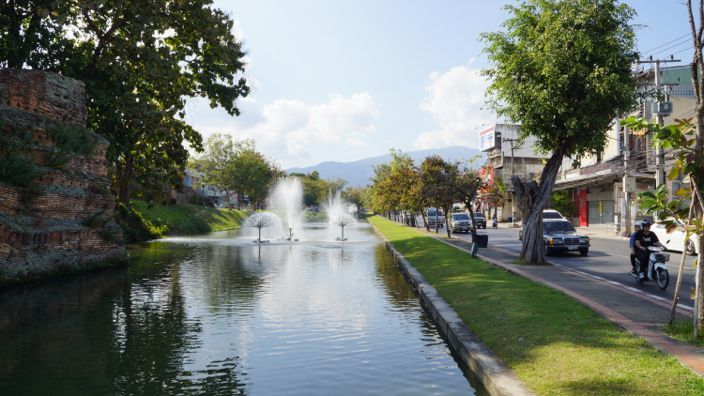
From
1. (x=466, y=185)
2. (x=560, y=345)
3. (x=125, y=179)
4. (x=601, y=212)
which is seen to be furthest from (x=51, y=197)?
(x=601, y=212)

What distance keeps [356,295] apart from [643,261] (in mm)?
7838

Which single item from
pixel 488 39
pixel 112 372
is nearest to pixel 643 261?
pixel 488 39

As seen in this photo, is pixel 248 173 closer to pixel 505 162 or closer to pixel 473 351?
pixel 505 162

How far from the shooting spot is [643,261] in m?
15.2

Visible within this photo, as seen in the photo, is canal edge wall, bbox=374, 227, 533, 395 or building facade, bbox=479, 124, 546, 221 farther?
building facade, bbox=479, 124, 546, 221

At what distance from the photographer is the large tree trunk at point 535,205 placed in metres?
20.6

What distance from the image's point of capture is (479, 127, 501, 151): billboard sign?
93375mm

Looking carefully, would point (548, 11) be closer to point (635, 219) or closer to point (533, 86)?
point (533, 86)

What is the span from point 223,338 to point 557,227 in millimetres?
21118

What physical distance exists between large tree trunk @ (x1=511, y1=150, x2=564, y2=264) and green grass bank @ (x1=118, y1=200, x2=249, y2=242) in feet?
64.0

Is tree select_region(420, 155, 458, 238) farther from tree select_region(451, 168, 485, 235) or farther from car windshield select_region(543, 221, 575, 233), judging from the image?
car windshield select_region(543, 221, 575, 233)

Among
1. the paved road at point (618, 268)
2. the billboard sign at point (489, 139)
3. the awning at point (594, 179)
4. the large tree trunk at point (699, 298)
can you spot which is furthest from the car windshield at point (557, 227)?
the billboard sign at point (489, 139)

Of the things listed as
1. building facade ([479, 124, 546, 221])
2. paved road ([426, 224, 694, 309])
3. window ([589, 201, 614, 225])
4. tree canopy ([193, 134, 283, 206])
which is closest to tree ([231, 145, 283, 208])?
tree canopy ([193, 134, 283, 206])

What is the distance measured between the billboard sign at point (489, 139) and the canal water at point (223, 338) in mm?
78032
